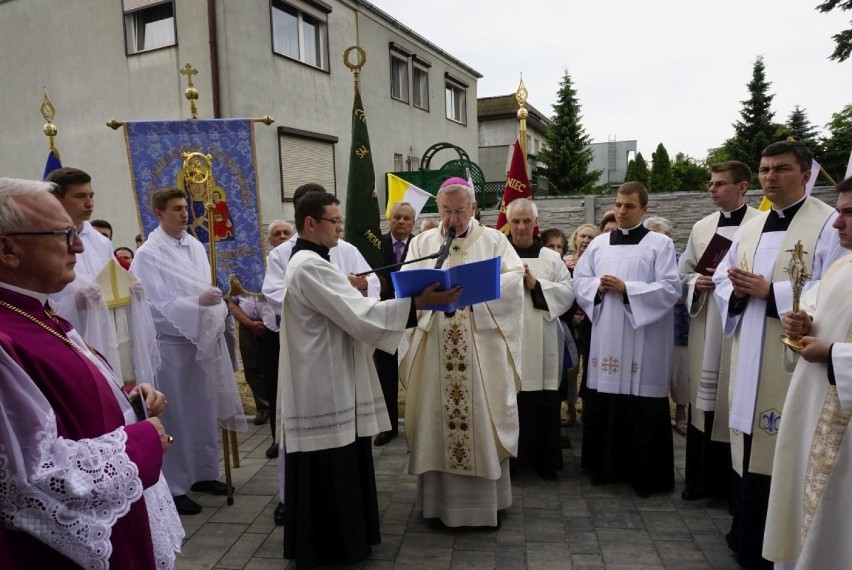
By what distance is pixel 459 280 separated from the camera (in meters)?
3.13

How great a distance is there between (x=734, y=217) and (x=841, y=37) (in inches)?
761

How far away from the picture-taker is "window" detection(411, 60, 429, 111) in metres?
19.6

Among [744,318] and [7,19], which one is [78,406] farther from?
[7,19]

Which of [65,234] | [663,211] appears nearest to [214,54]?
[663,211]

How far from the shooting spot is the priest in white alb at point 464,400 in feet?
12.5

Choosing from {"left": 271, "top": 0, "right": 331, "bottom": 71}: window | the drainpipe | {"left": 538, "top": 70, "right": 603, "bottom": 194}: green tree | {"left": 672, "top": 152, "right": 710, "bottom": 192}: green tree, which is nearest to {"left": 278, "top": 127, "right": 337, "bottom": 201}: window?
the drainpipe

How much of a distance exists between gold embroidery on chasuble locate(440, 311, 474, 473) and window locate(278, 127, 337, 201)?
1023 cm

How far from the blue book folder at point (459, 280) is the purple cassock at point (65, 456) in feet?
5.12

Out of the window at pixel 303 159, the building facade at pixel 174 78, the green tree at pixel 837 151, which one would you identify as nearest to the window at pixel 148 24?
the building facade at pixel 174 78

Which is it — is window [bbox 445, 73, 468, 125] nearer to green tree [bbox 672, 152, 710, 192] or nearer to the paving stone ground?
the paving stone ground

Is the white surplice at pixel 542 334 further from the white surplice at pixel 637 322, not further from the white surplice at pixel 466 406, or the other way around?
the white surplice at pixel 466 406

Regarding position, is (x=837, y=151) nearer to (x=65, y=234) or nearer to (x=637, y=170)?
(x=637, y=170)

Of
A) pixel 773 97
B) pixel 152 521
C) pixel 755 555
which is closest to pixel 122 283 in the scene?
pixel 152 521

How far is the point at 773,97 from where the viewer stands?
108 ft
